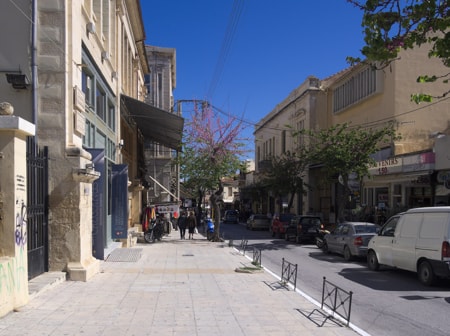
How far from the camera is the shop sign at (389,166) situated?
2488cm

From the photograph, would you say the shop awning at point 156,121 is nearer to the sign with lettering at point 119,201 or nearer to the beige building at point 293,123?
the sign with lettering at point 119,201

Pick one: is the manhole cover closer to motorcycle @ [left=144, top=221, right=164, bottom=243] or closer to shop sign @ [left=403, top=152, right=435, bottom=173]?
motorcycle @ [left=144, top=221, right=164, bottom=243]

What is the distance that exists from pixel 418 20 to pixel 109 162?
13.5 m

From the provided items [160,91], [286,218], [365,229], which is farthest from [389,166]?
[160,91]

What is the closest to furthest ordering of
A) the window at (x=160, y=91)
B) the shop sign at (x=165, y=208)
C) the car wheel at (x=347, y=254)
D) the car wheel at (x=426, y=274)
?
the car wheel at (x=426, y=274)
the car wheel at (x=347, y=254)
the shop sign at (x=165, y=208)
the window at (x=160, y=91)

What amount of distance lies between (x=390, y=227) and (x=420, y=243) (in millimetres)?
2106

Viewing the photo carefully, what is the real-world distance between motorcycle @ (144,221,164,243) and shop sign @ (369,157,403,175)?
1160cm

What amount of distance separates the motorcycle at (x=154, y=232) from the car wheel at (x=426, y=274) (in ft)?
46.1

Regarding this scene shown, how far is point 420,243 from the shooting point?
11.8 meters

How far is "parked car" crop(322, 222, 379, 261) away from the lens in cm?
1648

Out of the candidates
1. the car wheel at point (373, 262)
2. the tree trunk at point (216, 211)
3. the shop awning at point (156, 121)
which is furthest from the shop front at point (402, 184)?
the shop awning at point (156, 121)

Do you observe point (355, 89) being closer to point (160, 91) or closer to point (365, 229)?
point (365, 229)

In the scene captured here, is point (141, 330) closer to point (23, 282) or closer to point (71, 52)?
point (23, 282)

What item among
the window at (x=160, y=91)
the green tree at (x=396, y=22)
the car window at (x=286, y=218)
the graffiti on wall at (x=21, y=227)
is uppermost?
the window at (x=160, y=91)
